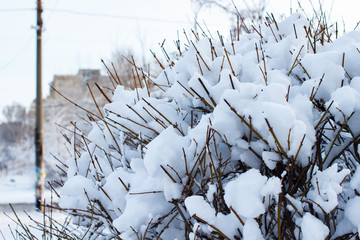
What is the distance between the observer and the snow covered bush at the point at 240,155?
3.98ft

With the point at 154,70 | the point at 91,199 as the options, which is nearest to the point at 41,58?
the point at 154,70

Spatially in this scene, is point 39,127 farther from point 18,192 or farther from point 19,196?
point 18,192

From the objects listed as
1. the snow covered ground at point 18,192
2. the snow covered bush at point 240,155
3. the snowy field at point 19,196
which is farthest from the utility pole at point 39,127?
the snow covered bush at point 240,155

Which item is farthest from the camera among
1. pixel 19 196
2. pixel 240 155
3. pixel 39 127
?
pixel 19 196

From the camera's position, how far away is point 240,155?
1.34 meters

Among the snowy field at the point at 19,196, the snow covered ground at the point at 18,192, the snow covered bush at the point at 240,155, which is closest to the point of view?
the snow covered bush at the point at 240,155

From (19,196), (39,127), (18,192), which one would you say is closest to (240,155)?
(39,127)

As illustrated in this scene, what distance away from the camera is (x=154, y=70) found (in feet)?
57.7

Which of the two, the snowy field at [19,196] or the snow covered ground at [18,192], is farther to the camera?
the snow covered ground at [18,192]

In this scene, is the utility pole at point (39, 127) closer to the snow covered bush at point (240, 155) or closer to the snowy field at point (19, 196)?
the snowy field at point (19, 196)

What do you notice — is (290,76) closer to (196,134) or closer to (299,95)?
(299,95)

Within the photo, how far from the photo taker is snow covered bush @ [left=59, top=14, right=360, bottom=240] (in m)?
1.21

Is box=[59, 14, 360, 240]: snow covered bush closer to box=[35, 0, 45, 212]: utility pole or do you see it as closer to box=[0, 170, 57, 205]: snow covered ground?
box=[35, 0, 45, 212]: utility pole

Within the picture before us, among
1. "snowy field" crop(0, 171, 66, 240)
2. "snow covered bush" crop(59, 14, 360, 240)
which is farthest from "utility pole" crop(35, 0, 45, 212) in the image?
"snow covered bush" crop(59, 14, 360, 240)
